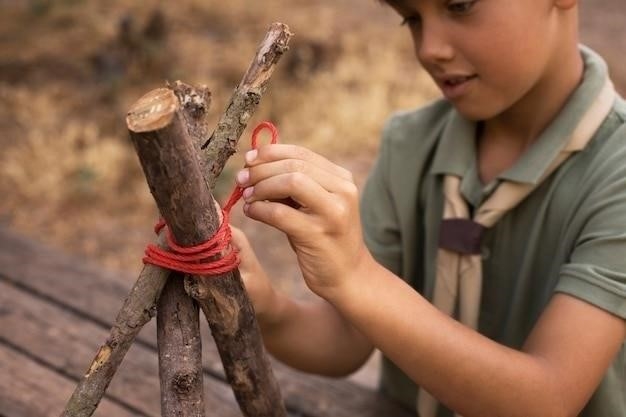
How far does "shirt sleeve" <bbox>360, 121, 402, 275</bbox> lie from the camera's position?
1887 millimetres

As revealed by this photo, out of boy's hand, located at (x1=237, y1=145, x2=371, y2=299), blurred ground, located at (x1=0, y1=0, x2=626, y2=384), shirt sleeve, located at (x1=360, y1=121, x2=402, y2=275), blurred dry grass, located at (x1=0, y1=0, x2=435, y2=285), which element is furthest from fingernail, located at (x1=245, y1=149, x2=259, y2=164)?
blurred dry grass, located at (x1=0, y1=0, x2=435, y2=285)

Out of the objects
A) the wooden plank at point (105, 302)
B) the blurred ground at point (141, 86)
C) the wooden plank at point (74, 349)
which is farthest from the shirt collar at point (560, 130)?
the blurred ground at point (141, 86)

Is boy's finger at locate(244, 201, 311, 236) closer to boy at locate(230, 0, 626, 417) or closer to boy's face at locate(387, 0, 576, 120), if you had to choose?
boy at locate(230, 0, 626, 417)

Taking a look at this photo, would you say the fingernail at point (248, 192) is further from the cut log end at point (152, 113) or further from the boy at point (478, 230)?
the cut log end at point (152, 113)

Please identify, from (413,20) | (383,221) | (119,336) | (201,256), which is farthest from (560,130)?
(119,336)

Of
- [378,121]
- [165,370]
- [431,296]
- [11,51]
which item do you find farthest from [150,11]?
[165,370]

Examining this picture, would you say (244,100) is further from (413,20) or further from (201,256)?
(413,20)

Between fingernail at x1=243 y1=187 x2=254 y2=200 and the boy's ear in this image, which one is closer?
fingernail at x1=243 y1=187 x2=254 y2=200

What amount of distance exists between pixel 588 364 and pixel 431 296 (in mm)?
489

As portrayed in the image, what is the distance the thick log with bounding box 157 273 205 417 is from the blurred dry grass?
241cm

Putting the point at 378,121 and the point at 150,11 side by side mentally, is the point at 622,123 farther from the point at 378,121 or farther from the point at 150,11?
the point at 150,11

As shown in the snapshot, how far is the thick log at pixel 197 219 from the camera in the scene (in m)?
1.07

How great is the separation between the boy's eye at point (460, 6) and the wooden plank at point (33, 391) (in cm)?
110

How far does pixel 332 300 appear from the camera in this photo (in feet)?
4.22
